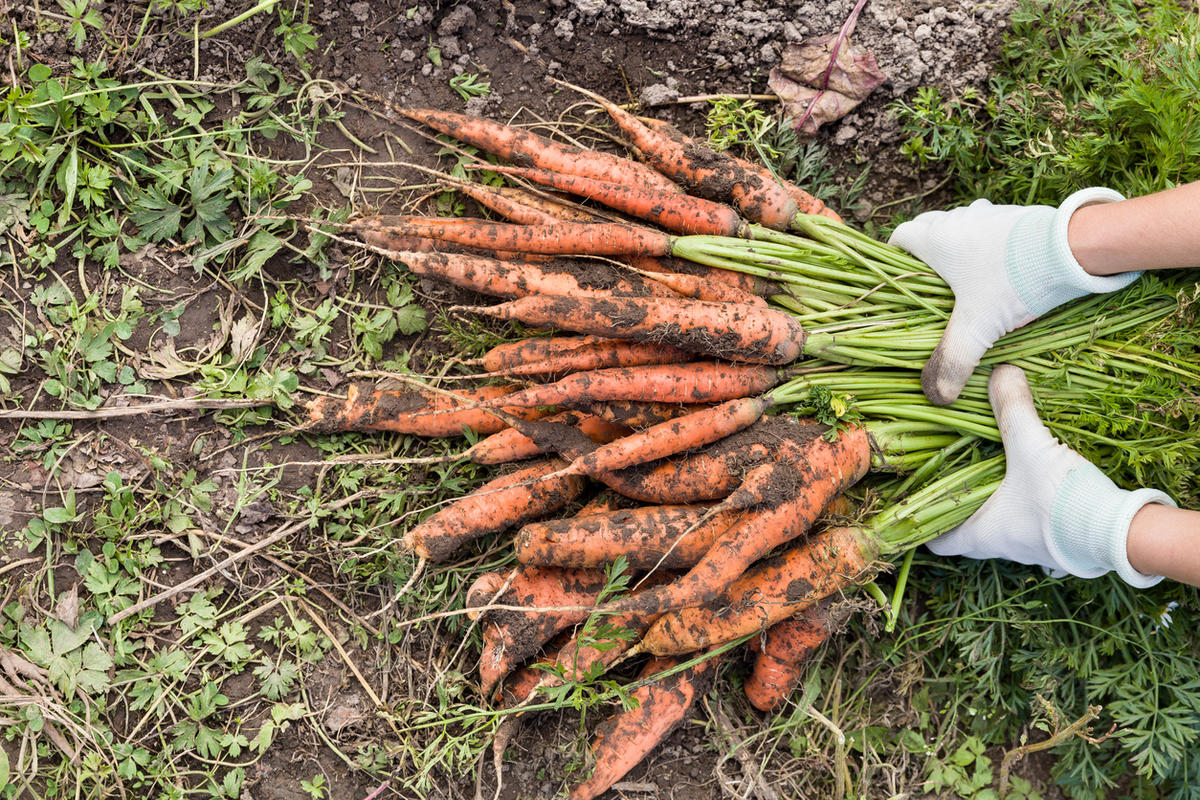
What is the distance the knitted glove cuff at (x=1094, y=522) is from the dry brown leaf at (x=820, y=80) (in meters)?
1.47

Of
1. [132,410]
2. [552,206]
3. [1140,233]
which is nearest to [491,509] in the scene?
[552,206]

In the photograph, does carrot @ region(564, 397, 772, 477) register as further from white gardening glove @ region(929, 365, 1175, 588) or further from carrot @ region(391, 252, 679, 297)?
white gardening glove @ region(929, 365, 1175, 588)

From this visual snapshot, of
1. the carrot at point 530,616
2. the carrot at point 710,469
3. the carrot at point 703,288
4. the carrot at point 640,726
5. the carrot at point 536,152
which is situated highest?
the carrot at point 536,152

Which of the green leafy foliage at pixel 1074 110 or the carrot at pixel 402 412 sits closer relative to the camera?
the green leafy foliage at pixel 1074 110

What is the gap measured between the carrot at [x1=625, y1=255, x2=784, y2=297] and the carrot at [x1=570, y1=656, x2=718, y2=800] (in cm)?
126

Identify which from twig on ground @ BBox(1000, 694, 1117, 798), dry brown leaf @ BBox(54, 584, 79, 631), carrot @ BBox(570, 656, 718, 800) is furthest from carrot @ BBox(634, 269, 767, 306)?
dry brown leaf @ BBox(54, 584, 79, 631)

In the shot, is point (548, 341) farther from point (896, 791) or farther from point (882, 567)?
point (896, 791)

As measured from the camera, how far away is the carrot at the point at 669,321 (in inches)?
95.7

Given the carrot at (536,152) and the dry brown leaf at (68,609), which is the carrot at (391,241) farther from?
the dry brown leaf at (68,609)

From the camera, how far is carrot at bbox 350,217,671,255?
8.43ft

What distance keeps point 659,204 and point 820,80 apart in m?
0.80

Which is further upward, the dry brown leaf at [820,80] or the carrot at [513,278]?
the dry brown leaf at [820,80]

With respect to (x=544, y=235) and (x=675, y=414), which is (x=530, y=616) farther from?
(x=544, y=235)

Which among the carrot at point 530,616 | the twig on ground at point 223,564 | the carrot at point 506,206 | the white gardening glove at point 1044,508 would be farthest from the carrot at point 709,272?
the twig on ground at point 223,564
